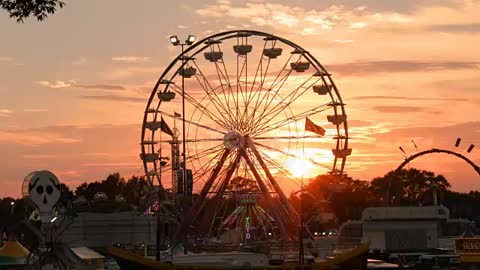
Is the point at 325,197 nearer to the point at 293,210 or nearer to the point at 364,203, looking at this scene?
the point at 293,210

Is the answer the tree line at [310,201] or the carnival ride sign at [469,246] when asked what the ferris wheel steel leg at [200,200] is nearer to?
the tree line at [310,201]

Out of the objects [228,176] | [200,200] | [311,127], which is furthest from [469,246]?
[200,200]

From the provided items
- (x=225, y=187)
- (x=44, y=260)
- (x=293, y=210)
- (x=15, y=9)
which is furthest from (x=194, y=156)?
(x=15, y=9)

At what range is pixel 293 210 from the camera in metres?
75.6

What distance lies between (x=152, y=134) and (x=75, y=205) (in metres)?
14.7

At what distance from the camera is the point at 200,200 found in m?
76.3

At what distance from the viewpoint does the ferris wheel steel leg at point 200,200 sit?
2913 inches

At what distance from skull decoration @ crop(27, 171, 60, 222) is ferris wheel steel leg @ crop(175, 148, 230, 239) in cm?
4845

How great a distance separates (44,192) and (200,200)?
170ft

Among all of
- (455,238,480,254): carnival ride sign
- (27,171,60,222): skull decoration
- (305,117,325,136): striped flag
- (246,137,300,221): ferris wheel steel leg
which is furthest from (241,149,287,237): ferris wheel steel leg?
(27,171,60,222): skull decoration

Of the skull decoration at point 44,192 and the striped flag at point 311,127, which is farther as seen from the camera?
the striped flag at point 311,127

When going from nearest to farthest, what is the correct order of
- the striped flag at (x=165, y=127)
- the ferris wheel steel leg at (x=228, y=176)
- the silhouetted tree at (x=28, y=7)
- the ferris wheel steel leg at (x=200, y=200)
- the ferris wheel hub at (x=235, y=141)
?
the silhouetted tree at (x=28, y=7)
the ferris wheel hub at (x=235, y=141)
the ferris wheel steel leg at (x=228, y=176)
the ferris wheel steel leg at (x=200, y=200)
the striped flag at (x=165, y=127)

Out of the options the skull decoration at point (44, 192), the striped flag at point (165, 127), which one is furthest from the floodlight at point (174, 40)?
the skull decoration at point (44, 192)

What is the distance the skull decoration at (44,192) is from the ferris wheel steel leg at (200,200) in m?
48.4
